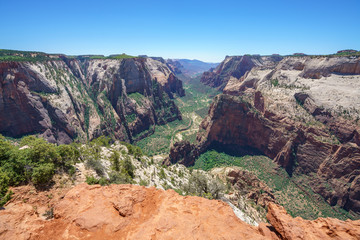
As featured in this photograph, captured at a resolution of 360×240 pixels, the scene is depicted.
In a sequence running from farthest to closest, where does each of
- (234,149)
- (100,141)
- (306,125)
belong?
(234,149) < (306,125) < (100,141)

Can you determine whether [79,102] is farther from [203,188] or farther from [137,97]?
[203,188]

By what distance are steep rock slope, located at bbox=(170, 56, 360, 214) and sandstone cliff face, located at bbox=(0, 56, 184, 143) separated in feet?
145

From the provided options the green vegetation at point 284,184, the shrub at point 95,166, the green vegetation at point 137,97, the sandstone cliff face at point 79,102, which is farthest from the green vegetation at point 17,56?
the green vegetation at point 284,184

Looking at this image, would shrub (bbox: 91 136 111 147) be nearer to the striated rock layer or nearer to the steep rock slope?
the striated rock layer

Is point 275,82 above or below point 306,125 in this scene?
above

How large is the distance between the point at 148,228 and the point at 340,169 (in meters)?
66.2

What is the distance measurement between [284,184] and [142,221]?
204 ft

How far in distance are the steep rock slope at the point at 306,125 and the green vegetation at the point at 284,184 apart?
8.34 feet

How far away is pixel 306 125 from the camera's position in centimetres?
6122

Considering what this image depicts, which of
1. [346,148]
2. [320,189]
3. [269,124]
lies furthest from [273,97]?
[320,189]

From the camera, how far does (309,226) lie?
15.0 meters

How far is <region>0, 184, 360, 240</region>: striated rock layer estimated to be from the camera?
1293 cm

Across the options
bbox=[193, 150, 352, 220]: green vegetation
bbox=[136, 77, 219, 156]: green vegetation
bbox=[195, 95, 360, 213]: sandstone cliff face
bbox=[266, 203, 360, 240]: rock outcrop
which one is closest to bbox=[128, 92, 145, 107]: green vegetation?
bbox=[136, 77, 219, 156]: green vegetation

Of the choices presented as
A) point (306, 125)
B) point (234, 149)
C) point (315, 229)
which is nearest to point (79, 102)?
point (234, 149)
